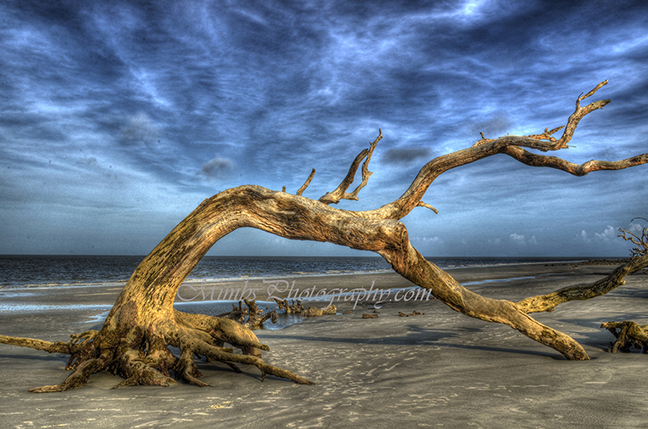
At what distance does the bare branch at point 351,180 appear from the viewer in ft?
21.1

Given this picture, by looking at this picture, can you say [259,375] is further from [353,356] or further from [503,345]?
[503,345]

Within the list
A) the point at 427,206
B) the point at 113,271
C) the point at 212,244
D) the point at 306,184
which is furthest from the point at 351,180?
the point at 113,271

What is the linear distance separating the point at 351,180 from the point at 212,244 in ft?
8.86

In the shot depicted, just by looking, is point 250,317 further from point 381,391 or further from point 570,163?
point 570,163

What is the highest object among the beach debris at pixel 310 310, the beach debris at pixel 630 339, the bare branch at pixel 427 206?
the bare branch at pixel 427 206

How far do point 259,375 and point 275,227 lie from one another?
86.2 inches

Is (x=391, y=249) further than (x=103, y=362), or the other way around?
(x=391, y=249)

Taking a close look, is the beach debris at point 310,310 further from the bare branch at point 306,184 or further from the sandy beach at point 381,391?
the bare branch at point 306,184

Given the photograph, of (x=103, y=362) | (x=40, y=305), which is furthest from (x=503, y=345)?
(x=40, y=305)

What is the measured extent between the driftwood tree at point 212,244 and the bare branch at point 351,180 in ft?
2.72

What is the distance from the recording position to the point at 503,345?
6.78 metres

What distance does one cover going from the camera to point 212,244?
532 centimetres

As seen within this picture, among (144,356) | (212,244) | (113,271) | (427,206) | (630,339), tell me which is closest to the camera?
(144,356)

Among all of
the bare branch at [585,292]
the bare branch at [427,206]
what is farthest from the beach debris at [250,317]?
the bare branch at [585,292]
